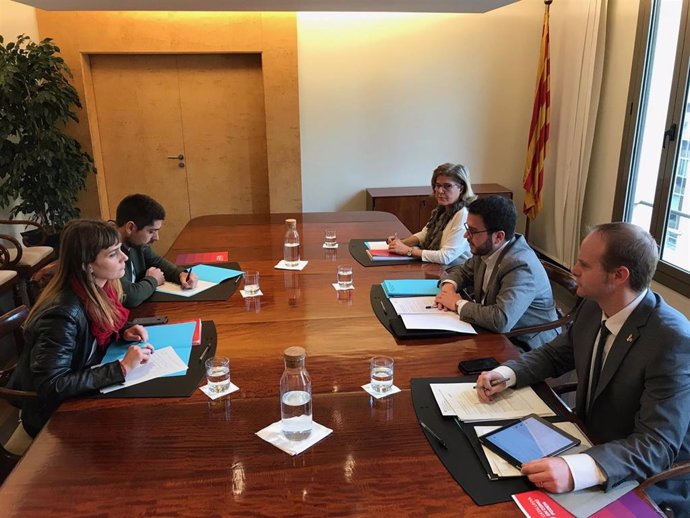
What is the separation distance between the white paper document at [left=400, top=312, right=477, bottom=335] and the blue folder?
2.89ft

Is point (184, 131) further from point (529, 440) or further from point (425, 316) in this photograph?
point (529, 440)

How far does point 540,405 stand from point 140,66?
476 cm

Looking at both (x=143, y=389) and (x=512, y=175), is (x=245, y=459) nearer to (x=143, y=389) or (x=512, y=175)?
(x=143, y=389)

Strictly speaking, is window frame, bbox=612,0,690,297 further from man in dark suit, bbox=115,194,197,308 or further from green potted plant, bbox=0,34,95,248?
green potted plant, bbox=0,34,95,248

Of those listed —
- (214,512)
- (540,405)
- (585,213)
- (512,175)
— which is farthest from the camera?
(512,175)

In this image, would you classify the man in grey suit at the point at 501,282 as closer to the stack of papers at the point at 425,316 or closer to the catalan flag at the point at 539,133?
the stack of papers at the point at 425,316

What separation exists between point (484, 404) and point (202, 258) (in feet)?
5.72

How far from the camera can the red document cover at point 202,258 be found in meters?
2.63

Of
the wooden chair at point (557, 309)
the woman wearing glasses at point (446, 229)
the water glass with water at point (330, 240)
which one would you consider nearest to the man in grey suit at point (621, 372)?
the wooden chair at point (557, 309)

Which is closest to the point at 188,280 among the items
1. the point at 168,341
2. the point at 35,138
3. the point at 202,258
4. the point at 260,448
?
the point at 202,258

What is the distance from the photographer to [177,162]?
5.12m

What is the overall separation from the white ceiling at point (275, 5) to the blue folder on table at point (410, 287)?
7.98ft

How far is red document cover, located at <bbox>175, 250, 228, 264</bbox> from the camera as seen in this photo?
2626 millimetres

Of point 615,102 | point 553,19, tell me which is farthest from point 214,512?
point 553,19
